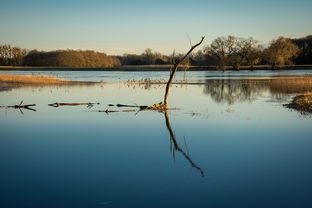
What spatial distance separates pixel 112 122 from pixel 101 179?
26.9 feet

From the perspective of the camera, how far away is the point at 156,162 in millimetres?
9203

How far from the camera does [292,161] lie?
930cm

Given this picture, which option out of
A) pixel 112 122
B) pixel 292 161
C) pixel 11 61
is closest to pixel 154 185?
pixel 292 161

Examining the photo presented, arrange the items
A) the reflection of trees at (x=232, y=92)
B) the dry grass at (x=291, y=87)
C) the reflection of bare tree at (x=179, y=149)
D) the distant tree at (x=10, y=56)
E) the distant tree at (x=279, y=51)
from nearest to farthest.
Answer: the reflection of bare tree at (x=179, y=149), the reflection of trees at (x=232, y=92), the dry grass at (x=291, y=87), the distant tree at (x=279, y=51), the distant tree at (x=10, y=56)

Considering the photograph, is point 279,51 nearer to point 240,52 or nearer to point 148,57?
point 240,52

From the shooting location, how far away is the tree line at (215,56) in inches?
3583

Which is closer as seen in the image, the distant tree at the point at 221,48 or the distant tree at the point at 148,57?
the distant tree at the point at 221,48

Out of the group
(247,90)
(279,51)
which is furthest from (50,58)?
(247,90)

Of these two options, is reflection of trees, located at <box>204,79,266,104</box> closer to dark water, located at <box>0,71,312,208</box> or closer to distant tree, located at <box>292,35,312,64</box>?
dark water, located at <box>0,71,312,208</box>

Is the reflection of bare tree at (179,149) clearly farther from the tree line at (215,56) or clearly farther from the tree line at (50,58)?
the tree line at (50,58)

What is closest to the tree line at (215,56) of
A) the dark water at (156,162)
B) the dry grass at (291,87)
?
the dry grass at (291,87)

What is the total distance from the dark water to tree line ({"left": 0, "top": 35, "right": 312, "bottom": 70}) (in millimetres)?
67556

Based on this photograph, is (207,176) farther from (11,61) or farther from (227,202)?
(11,61)

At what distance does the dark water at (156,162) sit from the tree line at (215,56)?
67.6 m
